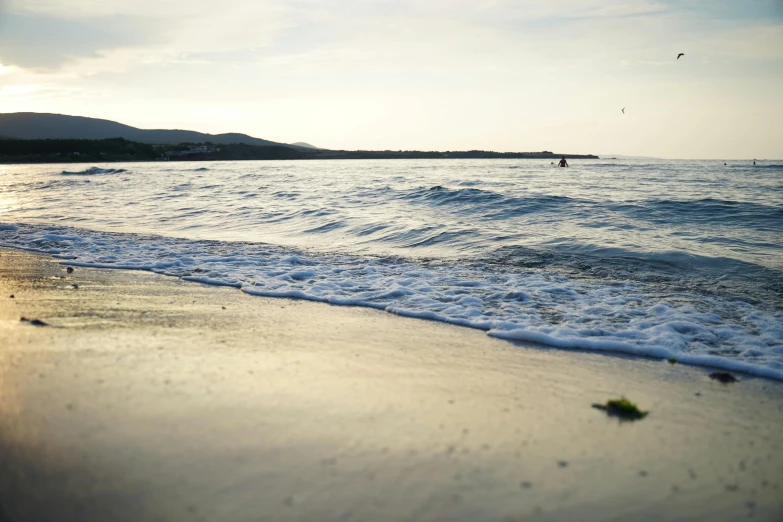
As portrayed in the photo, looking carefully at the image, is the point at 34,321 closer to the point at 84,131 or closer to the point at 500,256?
the point at 500,256

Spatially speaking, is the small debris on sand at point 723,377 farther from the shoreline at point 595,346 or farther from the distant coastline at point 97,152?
the distant coastline at point 97,152

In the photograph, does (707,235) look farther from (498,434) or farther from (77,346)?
(77,346)

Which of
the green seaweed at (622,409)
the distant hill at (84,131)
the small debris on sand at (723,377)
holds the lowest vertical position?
the small debris on sand at (723,377)

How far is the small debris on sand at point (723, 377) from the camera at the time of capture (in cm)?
368

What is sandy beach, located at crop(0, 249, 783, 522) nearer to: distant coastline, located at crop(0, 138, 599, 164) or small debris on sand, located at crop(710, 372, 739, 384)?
small debris on sand, located at crop(710, 372, 739, 384)

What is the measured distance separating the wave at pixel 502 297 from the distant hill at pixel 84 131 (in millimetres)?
106313

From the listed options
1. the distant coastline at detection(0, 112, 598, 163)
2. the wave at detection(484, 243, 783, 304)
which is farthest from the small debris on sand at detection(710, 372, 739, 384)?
the distant coastline at detection(0, 112, 598, 163)

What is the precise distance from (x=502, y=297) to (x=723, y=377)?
2492mm

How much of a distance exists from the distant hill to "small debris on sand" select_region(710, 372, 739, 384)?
368 feet

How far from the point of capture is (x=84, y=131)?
121 metres

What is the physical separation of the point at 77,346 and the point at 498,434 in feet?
9.74

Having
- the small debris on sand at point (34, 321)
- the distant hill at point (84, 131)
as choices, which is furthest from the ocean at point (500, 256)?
the distant hill at point (84, 131)

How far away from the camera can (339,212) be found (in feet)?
46.3

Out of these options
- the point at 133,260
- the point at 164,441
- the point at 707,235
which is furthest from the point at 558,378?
the point at 707,235
